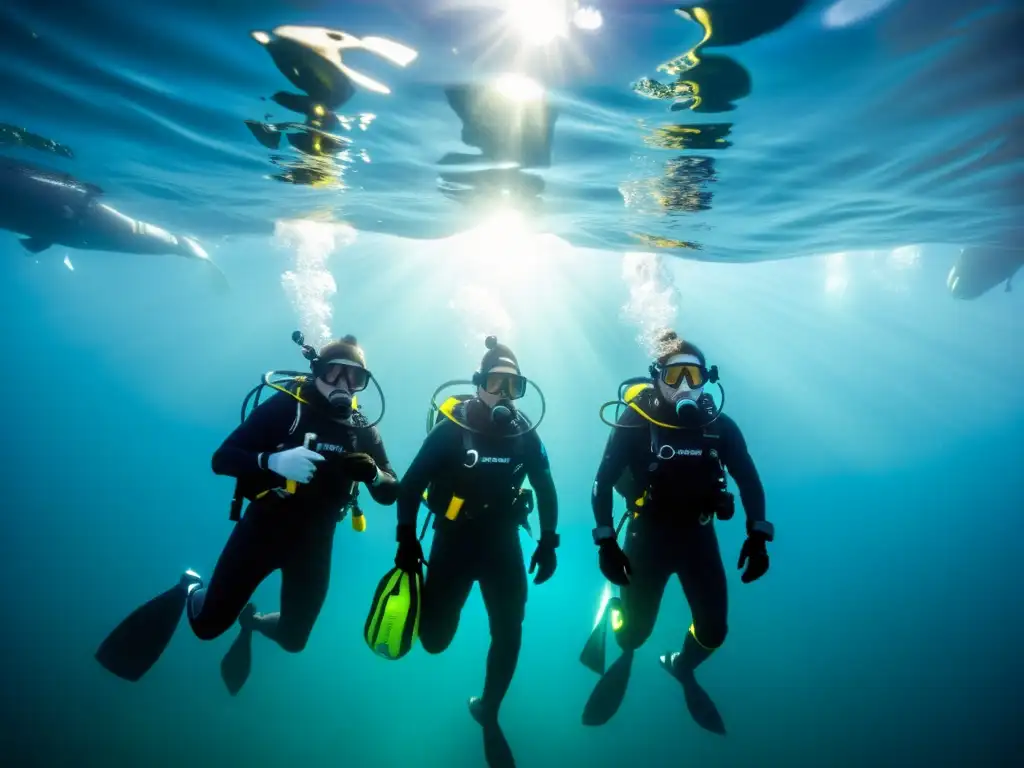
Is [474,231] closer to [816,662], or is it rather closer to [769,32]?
[769,32]

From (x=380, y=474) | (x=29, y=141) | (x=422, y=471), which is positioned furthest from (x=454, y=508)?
(x=29, y=141)

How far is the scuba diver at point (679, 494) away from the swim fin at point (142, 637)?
17.7 feet

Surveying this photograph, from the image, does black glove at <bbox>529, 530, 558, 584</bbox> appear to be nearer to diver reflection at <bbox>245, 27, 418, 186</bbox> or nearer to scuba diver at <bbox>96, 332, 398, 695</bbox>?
scuba diver at <bbox>96, 332, 398, 695</bbox>

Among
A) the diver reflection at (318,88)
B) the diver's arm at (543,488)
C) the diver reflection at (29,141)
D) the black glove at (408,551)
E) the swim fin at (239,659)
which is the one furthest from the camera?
the diver reflection at (29,141)

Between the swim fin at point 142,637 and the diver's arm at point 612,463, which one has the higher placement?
the diver's arm at point 612,463

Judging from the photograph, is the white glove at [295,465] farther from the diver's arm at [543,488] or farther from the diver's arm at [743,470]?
the diver's arm at [743,470]

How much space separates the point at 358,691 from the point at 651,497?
1496cm

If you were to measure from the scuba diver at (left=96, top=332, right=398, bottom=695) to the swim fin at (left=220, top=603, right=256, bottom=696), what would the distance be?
86cm

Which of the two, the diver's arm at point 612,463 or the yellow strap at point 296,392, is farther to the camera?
the diver's arm at point 612,463

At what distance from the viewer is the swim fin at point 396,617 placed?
451 cm

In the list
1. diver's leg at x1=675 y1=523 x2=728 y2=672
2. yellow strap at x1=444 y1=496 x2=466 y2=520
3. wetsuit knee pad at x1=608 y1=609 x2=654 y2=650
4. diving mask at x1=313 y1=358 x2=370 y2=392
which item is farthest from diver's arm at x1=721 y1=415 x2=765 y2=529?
diving mask at x1=313 y1=358 x2=370 y2=392

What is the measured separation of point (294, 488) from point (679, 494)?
4.03 metres

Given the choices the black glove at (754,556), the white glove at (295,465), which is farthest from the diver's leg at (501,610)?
the black glove at (754,556)

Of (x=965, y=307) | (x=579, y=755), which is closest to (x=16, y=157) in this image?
(x=579, y=755)
